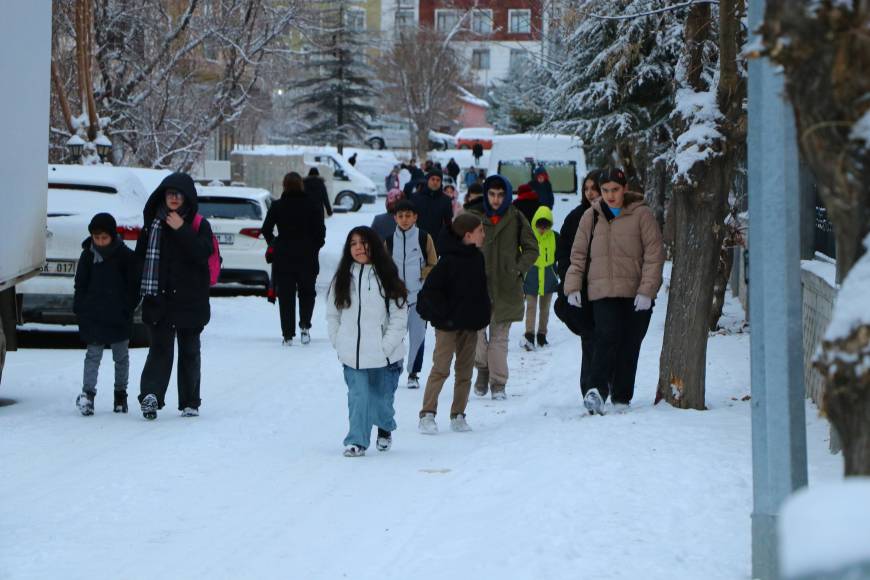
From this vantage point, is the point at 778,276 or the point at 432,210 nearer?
the point at 778,276

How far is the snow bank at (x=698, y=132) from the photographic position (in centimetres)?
1035

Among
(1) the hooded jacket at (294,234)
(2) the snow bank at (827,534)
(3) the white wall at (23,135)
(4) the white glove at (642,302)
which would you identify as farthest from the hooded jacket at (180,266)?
(2) the snow bank at (827,534)

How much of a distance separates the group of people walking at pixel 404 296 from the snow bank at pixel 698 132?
1.64 ft

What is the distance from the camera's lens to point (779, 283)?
544cm

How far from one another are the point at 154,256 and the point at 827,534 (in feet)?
31.4

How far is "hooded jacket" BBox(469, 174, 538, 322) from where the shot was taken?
12.7 meters

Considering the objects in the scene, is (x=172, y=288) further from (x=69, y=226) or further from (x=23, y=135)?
(x=69, y=226)

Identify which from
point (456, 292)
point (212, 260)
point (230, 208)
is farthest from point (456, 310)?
point (230, 208)

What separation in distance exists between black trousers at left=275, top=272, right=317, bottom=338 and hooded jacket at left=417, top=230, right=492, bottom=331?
216 inches

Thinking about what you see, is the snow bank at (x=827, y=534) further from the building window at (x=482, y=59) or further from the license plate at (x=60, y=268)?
the building window at (x=482, y=59)

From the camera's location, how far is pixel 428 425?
10914 millimetres

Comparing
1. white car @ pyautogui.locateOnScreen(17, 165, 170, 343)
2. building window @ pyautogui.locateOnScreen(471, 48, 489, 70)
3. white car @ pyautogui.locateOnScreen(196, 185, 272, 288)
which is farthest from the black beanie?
building window @ pyautogui.locateOnScreen(471, 48, 489, 70)

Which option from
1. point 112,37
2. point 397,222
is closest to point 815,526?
point 397,222

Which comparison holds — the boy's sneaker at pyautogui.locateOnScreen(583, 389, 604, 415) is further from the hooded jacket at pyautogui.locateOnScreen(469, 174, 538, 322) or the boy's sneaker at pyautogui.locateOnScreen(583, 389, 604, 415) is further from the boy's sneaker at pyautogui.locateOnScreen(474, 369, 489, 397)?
the boy's sneaker at pyautogui.locateOnScreen(474, 369, 489, 397)
